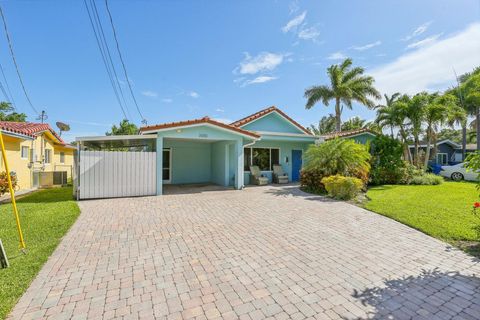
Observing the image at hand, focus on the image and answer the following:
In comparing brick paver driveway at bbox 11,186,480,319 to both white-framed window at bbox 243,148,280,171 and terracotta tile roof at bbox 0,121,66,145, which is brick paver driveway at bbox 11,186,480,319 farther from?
white-framed window at bbox 243,148,280,171

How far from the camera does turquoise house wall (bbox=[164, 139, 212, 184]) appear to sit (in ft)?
55.1

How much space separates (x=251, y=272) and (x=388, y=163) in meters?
15.9

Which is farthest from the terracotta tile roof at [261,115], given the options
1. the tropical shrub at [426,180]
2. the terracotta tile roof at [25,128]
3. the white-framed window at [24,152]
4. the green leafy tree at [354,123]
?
the green leafy tree at [354,123]

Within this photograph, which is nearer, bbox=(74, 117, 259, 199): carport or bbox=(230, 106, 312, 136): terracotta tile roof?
bbox=(74, 117, 259, 199): carport

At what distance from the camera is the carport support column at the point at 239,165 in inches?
533

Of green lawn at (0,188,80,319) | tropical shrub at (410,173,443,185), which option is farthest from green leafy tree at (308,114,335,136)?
green lawn at (0,188,80,319)

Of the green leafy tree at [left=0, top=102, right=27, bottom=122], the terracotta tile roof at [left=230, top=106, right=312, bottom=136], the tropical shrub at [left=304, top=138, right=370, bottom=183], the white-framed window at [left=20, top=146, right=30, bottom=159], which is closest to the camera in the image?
the tropical shrub at [left=304, top=138, right=370, bottom=183]

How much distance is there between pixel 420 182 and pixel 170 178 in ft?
59.0

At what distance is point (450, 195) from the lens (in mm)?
11641

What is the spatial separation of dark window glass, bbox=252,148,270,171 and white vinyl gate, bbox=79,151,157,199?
7.64 meters

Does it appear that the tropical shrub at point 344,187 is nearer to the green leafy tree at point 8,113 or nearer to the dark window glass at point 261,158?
the dark window glass at point 261,158

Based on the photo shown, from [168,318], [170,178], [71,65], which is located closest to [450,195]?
[168,318]

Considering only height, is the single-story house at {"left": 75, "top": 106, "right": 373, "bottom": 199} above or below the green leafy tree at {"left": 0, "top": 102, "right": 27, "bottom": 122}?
below

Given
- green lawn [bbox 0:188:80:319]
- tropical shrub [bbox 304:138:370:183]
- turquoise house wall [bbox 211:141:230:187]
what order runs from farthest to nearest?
1. turquoise house wall [bbox 211:141:230:187]
2. tropical shrub [bbox 304:138:370:183]
3. green lawn [bbox 0:188:80:319]
